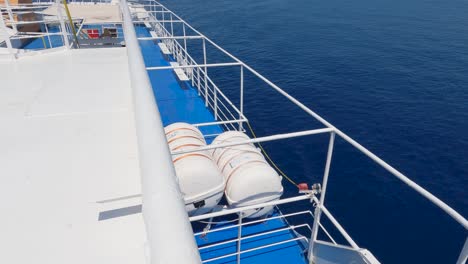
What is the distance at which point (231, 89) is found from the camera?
22984 mm

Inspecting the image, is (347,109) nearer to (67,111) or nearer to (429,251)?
(429,251)

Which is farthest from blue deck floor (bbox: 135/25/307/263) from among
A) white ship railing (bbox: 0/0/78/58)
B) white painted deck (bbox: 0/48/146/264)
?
white ship railing (bbox: 0/0/78/58)

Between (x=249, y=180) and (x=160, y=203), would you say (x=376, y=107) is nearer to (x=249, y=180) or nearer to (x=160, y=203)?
(x=249, y=180)

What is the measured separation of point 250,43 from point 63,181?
1210 inches

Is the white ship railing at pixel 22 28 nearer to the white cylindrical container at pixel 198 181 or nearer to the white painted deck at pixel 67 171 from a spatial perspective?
the white painted deck at pixel 67 171

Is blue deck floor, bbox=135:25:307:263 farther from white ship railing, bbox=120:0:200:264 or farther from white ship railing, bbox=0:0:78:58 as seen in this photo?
white ship railing, bbox=120:0:200:264

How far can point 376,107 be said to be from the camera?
64.5 ft

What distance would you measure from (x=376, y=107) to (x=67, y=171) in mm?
19749

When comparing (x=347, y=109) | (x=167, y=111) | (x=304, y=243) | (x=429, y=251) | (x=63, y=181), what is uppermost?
(x=63, y=181)

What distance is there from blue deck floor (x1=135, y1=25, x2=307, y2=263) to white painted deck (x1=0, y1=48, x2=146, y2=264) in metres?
3.14

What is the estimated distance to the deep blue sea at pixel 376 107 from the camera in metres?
11.8

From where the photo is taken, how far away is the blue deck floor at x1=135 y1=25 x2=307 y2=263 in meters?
6.23

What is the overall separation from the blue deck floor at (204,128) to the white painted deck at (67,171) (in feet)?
10.3

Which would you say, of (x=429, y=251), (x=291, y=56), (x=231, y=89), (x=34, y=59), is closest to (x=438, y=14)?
(x=291, y=56)
